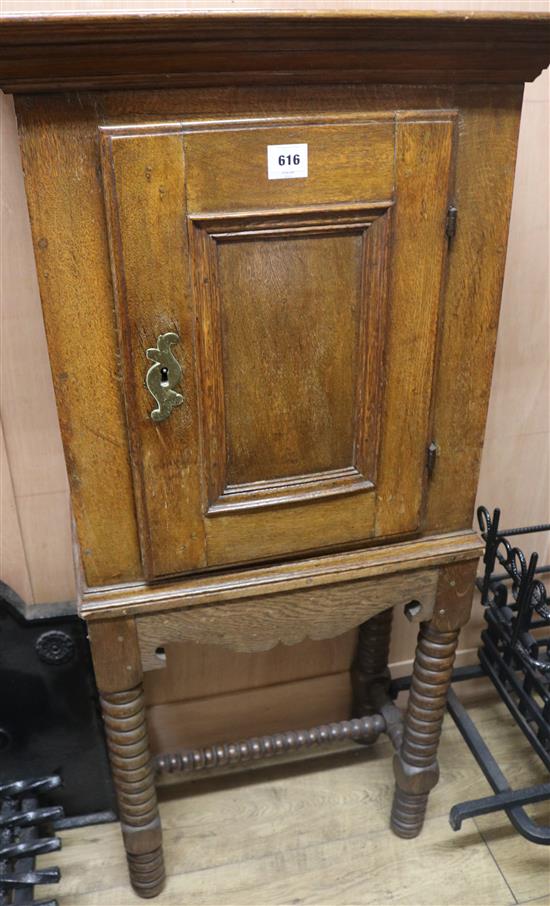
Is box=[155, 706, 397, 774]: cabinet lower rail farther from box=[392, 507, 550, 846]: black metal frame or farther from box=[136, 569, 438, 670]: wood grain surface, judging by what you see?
box=[136, 569, 438, 670]: wood grain surface

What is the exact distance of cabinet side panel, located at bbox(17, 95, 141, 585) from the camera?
92cm

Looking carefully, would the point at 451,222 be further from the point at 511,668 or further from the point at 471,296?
the point at 511,668

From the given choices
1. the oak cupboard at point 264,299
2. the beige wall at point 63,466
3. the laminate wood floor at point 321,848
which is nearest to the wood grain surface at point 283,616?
the oak cupboard at point 264,299

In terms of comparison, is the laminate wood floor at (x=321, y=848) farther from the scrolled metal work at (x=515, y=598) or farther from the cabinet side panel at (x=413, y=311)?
the cabinet side panel at (x=413, y=311)

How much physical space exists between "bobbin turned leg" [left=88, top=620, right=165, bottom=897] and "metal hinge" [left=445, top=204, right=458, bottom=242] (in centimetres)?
77

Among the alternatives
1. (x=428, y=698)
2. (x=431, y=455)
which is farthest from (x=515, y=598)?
(x=431, y=455)

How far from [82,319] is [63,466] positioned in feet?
1.70

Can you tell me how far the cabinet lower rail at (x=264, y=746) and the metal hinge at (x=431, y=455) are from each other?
713mm

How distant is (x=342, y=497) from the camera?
1211 mm

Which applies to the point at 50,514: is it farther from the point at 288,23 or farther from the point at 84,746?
the point at 288,23

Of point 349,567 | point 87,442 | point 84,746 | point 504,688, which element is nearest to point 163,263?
point 87,442

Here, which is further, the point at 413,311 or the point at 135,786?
the point at 135,786

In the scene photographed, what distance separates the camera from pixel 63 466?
1.46 meters

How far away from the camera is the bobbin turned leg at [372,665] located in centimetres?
178
